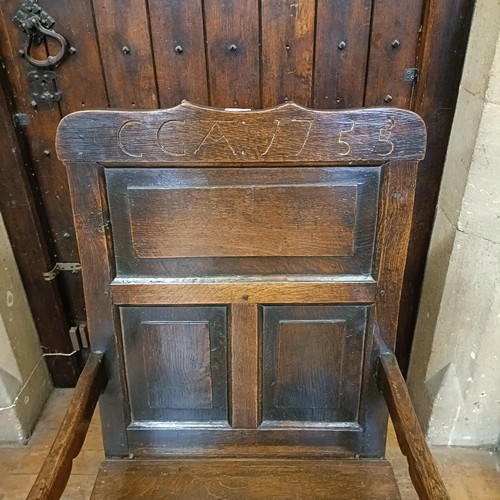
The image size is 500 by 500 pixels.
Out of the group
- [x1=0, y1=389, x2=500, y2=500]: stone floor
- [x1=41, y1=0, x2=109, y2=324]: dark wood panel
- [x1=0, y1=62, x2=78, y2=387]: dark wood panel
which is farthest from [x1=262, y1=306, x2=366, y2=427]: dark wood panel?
[x1=0, y1=62, x2=78, y2=387]: dark wood panel

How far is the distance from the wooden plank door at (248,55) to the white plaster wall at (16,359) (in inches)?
17.0

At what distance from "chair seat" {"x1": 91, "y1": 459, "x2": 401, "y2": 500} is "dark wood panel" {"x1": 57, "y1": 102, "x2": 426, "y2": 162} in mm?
655

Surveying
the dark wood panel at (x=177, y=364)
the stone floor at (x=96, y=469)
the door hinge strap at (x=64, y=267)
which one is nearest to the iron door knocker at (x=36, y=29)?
the door hinge strap at (x=64, y=267)

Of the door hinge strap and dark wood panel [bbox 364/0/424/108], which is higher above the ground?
dark wood panel [bbox 364/0/424/108]

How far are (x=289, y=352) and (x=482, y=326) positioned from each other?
64 centimetres

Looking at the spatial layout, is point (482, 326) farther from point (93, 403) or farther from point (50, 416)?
point (50, 416)

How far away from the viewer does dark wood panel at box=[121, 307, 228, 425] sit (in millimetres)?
1071

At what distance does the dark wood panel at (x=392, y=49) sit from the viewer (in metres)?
1.27

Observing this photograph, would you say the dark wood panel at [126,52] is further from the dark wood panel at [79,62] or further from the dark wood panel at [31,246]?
the dark wood panel at [31,246]

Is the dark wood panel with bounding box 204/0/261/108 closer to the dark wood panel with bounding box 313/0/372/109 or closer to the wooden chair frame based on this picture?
the dark wood panel with bounding box 313/0/372/109

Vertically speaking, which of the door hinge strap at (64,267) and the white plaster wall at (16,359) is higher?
the door hinge strap at (64,267)

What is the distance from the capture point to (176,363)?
1.11 m

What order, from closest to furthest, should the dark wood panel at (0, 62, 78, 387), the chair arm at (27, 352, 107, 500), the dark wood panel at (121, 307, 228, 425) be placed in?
the chair arm at (27, 352, 107, 500), the dark wood panel at (121, 307, 228, 425), the dark wood panel at (0, 62, 78, 387)

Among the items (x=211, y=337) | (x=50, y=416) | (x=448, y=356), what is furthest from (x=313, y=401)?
(x=50, y=416)
